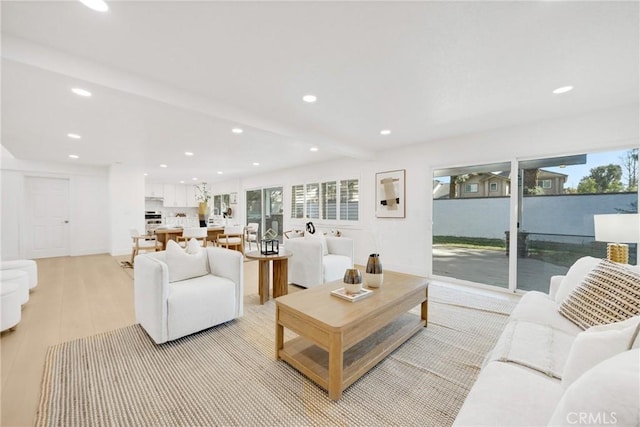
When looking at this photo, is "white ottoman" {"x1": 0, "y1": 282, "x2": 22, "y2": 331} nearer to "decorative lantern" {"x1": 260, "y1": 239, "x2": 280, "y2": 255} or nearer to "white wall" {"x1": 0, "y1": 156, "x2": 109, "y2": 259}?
"decorative lantern" {"x1": 260, "y1": 239, "x2": 280, "y2": 255}

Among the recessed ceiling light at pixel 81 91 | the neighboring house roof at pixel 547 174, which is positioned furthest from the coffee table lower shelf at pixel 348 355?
the recessed ceiling light at pixel 81 91

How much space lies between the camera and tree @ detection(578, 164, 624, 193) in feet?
9.94

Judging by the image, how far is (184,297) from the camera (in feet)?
7.52

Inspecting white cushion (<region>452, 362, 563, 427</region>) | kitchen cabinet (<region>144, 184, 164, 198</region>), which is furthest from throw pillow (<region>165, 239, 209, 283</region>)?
kitchen cabinet (<region>144, 184, 164, 198</region>)

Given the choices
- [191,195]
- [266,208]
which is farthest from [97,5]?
[191,195]

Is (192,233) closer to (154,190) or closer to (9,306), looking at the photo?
(9,306)

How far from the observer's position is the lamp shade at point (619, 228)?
6.98 ft

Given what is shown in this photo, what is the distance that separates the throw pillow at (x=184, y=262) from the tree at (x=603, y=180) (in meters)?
4.74

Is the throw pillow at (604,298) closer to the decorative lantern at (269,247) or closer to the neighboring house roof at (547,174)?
the neighboring house roof at (547,174)

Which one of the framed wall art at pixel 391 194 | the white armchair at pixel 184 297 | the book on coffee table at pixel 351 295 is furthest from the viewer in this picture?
the framed wall art at pixel 391 194

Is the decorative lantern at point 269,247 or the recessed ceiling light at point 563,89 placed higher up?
the recessed ceiling light at point 563,89

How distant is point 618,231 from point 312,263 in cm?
309

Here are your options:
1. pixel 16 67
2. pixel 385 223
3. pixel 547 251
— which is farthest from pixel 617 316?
pixel 16 67

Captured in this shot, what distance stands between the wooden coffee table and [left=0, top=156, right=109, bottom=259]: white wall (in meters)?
7.19
